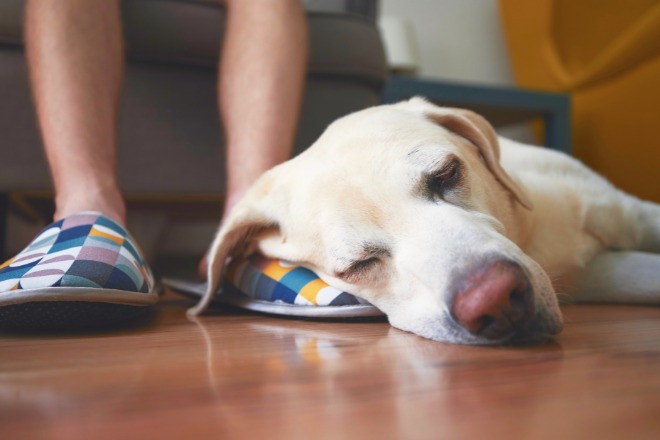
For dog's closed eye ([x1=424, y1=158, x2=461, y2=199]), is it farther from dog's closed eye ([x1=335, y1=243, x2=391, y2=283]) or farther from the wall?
the wall

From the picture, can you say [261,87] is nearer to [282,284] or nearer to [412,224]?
[282,284]

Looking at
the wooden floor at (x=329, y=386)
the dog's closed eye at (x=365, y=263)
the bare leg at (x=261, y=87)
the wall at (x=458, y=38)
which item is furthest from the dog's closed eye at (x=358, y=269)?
Result: the wall at (x=458, y=38)

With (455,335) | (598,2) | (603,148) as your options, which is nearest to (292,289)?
(455,335)

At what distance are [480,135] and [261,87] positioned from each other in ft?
2.68

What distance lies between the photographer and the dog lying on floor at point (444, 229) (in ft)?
3.45

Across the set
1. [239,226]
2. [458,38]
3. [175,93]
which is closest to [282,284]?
[239,226]

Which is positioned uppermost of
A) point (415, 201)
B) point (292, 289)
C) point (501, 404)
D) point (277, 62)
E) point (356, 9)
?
point (356, 9)

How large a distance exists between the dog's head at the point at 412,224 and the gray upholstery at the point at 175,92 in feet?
3.41

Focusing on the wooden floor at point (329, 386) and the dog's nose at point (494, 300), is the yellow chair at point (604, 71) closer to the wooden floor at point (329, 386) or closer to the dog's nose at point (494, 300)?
the wooden floor at point (329, 386)

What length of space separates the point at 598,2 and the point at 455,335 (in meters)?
3.59

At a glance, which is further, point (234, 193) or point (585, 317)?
point (234, 193)

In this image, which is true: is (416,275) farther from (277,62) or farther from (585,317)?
(277,62)

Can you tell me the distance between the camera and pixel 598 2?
3.94 metres

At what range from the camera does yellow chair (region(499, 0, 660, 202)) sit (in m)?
3.37
